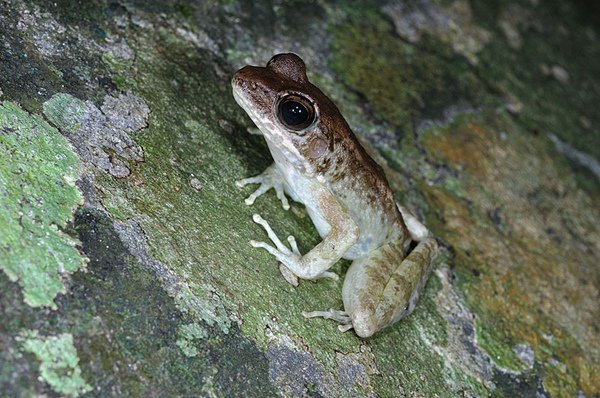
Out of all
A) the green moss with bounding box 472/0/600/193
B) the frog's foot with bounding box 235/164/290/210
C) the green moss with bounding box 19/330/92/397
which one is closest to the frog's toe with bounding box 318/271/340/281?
the frog's foot with bounding box 235/164/290/210

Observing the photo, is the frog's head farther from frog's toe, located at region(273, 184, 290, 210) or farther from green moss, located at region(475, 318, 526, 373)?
green moss, located at region(475, 318, 526, 373)

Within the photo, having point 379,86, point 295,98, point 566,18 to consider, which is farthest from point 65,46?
point 566,18

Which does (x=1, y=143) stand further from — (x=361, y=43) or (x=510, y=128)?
(x=510, y=128)

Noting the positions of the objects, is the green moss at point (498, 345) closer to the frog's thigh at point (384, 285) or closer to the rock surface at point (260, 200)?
the rock surface at point (260, 200)

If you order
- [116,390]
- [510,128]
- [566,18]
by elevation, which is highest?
[566,18]

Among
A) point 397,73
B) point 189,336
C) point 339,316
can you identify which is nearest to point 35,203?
point 189,336

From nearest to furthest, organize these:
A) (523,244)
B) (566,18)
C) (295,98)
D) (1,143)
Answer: (1,143) → (295,98) → (523,244) → (566,18)

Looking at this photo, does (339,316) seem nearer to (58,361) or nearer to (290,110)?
(290,110)
